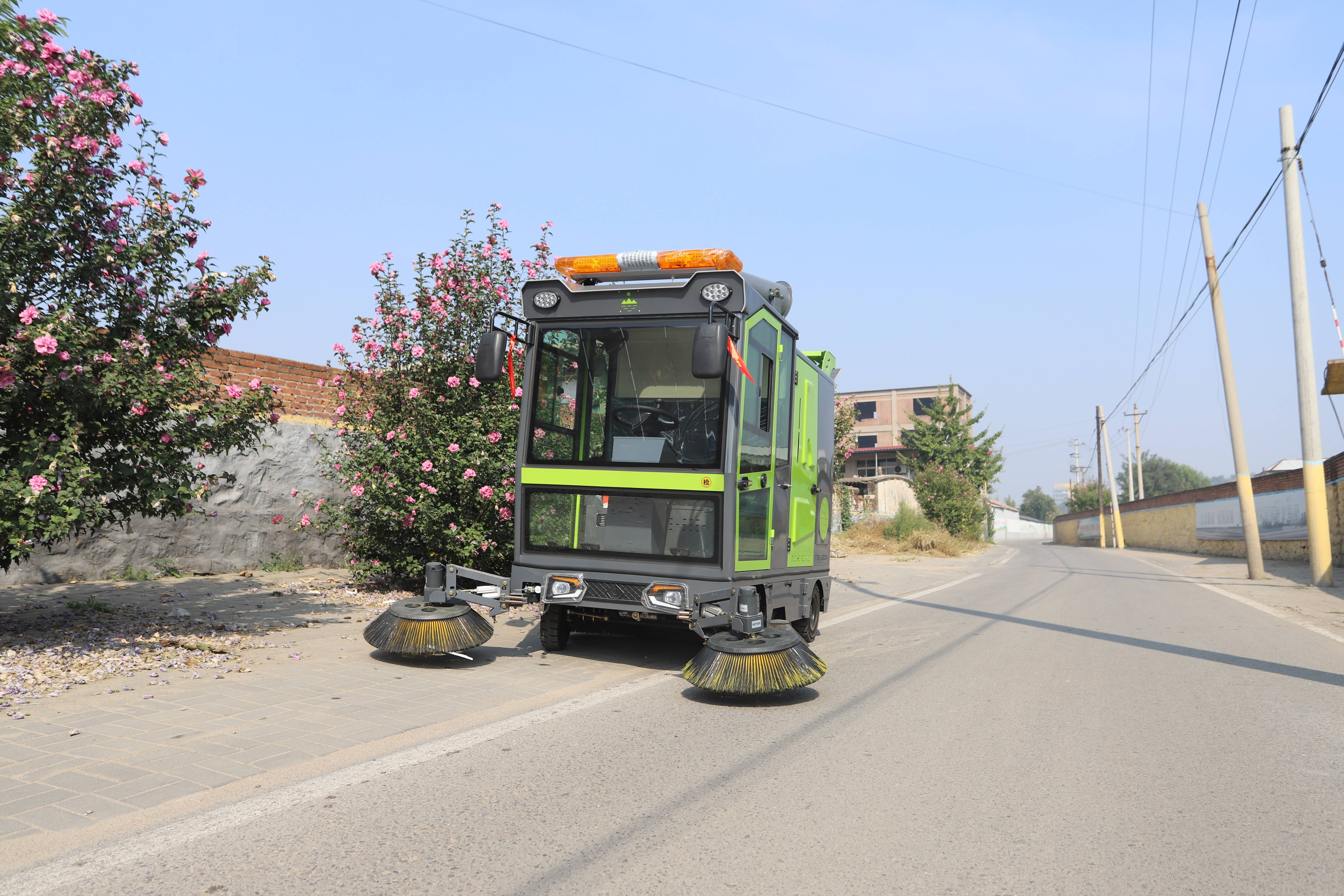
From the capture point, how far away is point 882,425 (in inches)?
3105

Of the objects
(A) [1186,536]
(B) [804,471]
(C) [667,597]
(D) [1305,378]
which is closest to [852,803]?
(C) [667,597]

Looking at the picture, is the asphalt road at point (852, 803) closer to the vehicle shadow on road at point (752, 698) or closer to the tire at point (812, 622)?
the vehicle shadow on road at point (752, 698)

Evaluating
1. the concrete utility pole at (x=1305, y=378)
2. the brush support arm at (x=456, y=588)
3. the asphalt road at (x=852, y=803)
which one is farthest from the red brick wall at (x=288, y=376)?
the concrete utility pole at (x=1305, y=378)

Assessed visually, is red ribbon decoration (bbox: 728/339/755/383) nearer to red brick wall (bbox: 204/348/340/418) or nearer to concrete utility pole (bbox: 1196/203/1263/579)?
red brick wall (bbox: 204/348/340/418)

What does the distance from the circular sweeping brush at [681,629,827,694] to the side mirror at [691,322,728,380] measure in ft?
6.06

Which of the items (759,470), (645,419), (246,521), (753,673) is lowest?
(753,673)

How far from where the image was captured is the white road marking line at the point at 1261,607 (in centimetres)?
1033

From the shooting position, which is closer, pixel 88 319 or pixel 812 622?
pixel 88 319

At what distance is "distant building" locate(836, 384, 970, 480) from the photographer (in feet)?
247

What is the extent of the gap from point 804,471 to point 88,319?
5871mm

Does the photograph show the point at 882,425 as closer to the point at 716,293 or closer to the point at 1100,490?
the point at 1100,490

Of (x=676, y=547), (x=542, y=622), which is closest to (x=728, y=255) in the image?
(x=676, y=547)

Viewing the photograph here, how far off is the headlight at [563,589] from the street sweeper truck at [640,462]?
11mm

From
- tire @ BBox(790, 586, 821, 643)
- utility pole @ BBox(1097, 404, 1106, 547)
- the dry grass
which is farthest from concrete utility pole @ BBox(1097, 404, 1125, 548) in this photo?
tire @ BBox(790, 586, 821, 643)
